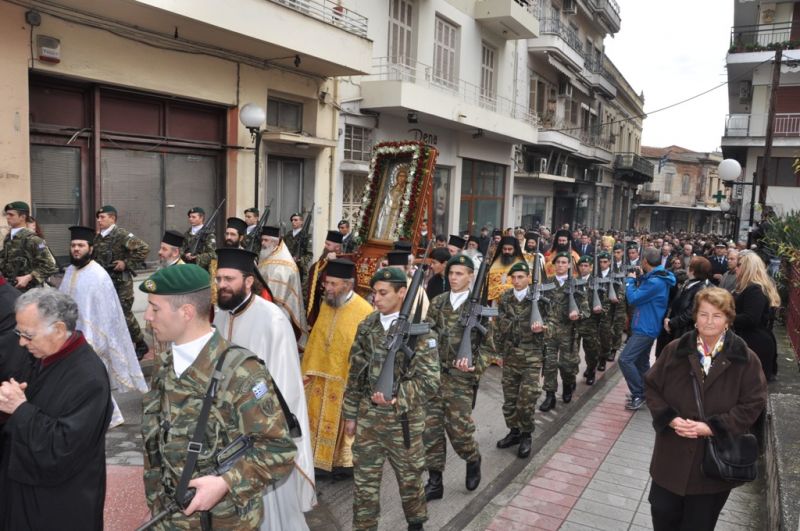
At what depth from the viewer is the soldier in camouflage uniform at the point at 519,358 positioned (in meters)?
6.33

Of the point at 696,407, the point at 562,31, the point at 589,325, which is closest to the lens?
the point at 696,407

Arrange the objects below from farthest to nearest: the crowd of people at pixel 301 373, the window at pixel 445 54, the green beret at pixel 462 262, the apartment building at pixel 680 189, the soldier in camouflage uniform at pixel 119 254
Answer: the apartment building at pixel 680 189 < the window at pixel 445 54 < the soldier in camouflage uniform at pixel 119 254 < the green beret at pixel 462 262 < the crowd of people at pixel 301 373

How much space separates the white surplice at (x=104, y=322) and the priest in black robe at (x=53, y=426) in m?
3.64

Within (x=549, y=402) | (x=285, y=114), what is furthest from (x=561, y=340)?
(x=285, y=114)

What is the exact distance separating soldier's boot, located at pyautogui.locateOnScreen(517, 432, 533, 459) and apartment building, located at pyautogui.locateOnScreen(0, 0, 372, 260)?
7582 mm

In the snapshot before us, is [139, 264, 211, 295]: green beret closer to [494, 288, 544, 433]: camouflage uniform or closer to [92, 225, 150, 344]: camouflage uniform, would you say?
[494, 288, 544, 433]: camouflage uniform

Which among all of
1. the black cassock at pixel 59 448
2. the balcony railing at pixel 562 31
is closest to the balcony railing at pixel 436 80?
the balcony railing at pixel 562 31

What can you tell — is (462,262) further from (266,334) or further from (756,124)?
(756,124)

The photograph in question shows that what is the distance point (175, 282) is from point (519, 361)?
4340 mm

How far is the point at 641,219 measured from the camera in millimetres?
57750

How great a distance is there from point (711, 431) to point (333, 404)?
3.02 metres

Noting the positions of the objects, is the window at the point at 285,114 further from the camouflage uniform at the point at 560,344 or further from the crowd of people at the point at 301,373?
the camouflage uniform at the point at 560,344

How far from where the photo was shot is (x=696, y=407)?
375cm

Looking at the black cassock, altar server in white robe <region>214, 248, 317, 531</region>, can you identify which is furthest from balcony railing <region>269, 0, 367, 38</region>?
the black cassock
